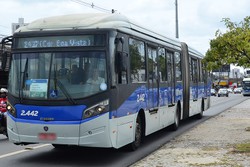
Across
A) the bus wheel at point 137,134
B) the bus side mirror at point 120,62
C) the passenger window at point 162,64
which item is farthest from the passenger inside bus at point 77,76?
the passenger window at point 162,64

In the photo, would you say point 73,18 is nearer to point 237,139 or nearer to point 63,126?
point 63,126

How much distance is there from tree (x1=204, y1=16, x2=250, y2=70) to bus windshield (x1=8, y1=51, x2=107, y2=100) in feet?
17.2

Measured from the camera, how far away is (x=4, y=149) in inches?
444

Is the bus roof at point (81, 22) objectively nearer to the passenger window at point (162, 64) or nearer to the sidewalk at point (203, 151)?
the sidewalk at point (203, 151)

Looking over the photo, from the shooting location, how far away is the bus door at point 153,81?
1168cm

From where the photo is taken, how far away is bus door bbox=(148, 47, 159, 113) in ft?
38.3

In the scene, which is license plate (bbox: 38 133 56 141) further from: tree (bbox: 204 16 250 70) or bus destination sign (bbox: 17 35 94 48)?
tree (bbox: 204 16 250 70)

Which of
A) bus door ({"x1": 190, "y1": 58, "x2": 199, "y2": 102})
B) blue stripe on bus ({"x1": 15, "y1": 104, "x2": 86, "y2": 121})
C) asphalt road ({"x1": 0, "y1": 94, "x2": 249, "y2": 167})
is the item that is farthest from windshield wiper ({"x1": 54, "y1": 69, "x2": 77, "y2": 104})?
bus door ({"x1": 190, "y1": 58, "x2": 199, "y2": 102})

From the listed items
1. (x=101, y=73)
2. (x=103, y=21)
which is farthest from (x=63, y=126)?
(x=103, y=21)

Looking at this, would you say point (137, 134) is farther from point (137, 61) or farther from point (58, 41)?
point (58, 41)

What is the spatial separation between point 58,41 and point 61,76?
0.77 metres

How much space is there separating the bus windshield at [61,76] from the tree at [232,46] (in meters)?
5.23

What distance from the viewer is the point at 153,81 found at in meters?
12.0

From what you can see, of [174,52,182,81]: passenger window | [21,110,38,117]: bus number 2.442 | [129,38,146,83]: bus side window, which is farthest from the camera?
[174,52,182,81]: passenger window
